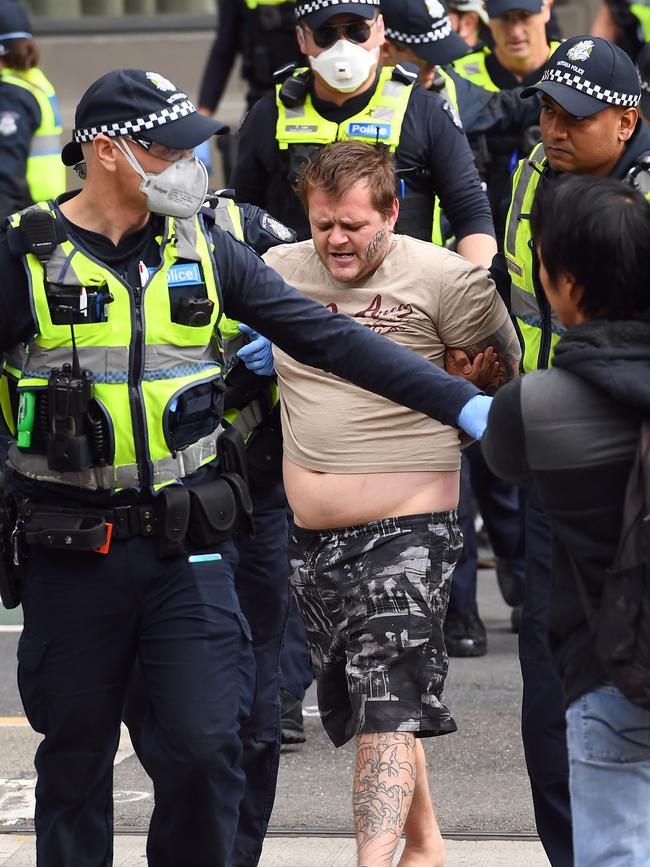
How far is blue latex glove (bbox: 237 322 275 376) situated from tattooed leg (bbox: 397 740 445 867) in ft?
3.39

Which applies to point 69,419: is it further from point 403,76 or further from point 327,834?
point 403,76

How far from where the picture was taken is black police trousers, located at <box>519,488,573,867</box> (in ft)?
13.8

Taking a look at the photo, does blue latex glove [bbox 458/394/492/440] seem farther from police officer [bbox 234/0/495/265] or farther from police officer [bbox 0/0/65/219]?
police officer [bbox 0/0/65/219]

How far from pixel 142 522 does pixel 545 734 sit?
112 cm

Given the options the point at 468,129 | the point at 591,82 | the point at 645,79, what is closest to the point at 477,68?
the point at 645,79

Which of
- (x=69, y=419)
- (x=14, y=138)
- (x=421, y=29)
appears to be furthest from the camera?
(x=14, y=138)

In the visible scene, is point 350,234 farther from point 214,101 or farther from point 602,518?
point 214,101

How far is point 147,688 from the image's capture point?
387 cm

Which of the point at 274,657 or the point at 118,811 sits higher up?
the point at 274,657

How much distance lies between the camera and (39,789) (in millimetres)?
3910

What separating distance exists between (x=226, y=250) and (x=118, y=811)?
2013 millimetres

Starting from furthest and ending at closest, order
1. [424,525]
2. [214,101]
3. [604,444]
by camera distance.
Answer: [214,101] < [424,525] < [604,444]

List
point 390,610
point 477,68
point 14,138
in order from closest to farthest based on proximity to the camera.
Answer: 1. point 390,610
2. point 477,68
3. point 14,138

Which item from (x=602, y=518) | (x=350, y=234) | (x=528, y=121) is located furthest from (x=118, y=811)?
(x=528, y=121)
